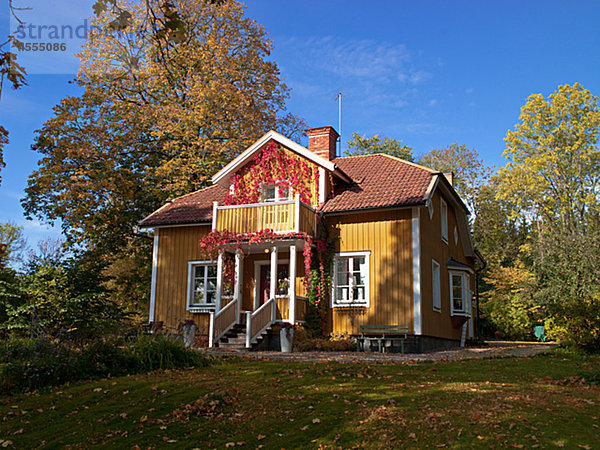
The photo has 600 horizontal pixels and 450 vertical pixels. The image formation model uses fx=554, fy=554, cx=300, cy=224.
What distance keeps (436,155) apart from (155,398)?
4030 centimetres

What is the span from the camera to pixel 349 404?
24.6 feet

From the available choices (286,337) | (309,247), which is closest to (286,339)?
(286,337)

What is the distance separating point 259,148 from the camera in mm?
20516

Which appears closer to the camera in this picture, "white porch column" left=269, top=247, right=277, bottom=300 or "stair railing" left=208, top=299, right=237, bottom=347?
"stair railing" left=208, top=299, right=237, bottom=347

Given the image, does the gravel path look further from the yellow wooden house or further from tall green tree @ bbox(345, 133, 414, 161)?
tall green tree @ bbox(345, 133, 414, 161)

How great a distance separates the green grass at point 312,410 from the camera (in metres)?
6.28

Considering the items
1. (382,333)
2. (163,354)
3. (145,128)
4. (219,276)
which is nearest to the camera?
(163,354)

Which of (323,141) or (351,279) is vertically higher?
(323,141)

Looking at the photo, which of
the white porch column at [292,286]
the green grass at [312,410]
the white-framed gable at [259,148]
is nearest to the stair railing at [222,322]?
the white porch column at [292,286]

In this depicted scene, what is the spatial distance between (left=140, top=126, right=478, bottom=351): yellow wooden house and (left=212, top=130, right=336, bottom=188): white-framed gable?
0.05 meters

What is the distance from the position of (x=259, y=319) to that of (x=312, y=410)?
34.3 feet

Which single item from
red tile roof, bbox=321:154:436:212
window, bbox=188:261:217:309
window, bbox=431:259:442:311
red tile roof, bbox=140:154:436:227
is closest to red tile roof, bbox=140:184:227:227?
red tile roof, bbox=140:154:436:227

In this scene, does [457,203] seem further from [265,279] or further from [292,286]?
[292,286]

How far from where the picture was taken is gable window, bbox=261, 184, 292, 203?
20.2m
